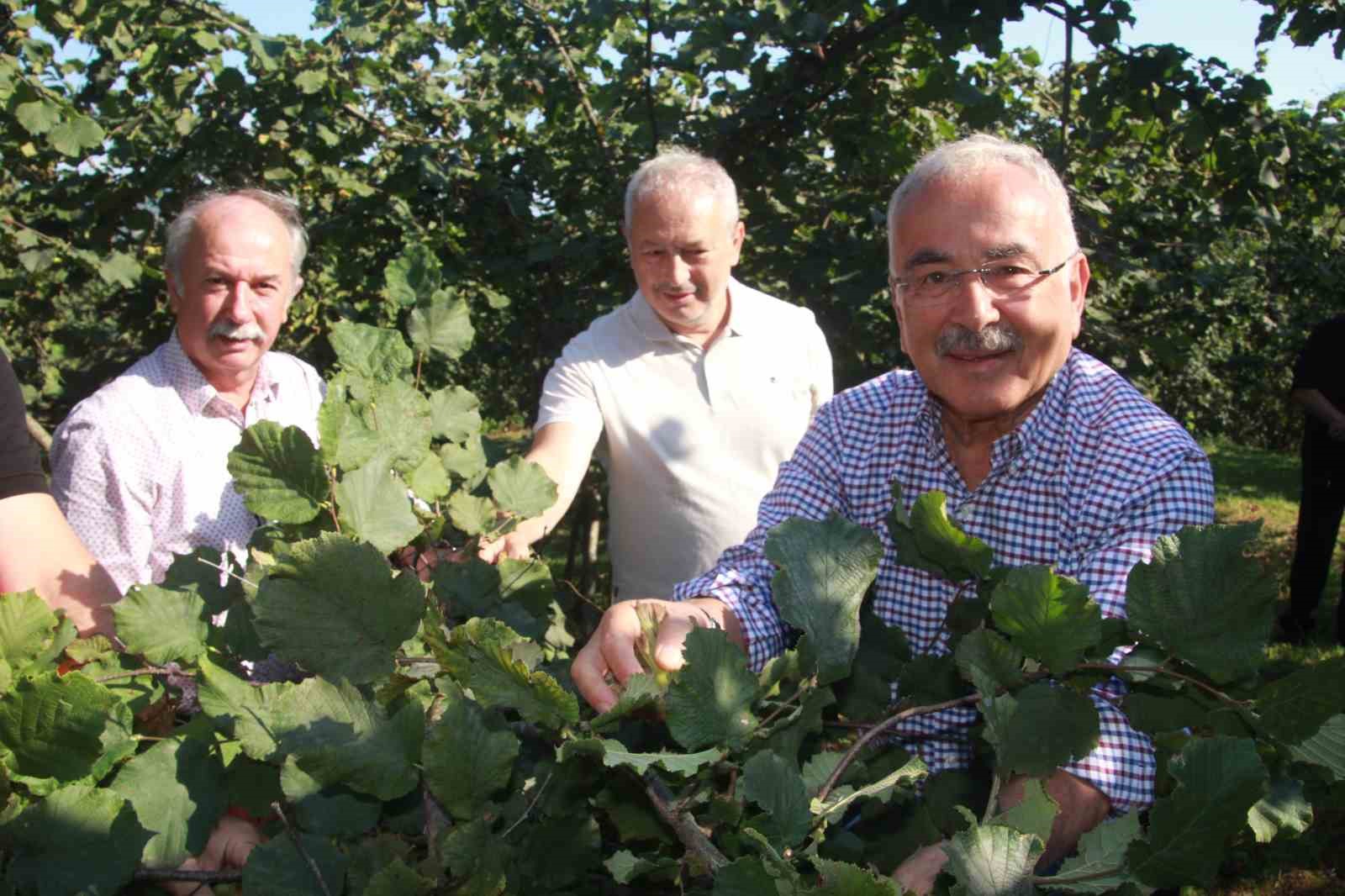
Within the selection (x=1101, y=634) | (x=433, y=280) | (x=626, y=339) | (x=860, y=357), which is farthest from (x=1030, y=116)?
(x=1101, y=634)

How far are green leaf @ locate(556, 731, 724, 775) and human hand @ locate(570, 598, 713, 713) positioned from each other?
199 mm

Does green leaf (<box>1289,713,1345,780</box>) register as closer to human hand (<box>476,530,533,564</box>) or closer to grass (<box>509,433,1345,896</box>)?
grass (<box>509,433,1345,896</box>)

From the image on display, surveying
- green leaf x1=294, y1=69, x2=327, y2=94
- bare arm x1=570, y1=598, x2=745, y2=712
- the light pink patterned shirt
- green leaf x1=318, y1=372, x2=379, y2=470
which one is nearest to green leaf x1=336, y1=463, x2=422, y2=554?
green leaf x1=318, y1=372, x2=379, y2=470

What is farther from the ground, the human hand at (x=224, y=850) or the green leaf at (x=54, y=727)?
the green leaf at (x=54, y=727)

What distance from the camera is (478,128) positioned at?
225 inches

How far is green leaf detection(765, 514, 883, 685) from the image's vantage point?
4.22ft

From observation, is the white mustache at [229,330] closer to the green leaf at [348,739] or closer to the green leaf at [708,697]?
the green leaf at [348,739]

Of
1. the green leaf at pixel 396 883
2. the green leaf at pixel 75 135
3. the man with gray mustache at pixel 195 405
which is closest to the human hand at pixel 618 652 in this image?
the green leaf at pixel 396 883

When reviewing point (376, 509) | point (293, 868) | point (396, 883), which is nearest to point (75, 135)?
point (376, 509)

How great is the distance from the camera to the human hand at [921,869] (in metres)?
1.10

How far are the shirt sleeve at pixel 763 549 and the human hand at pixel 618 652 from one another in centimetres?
13

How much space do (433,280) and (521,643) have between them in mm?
909

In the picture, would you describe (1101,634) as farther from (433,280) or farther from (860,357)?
(860,357)

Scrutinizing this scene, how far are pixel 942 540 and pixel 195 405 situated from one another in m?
1.74
